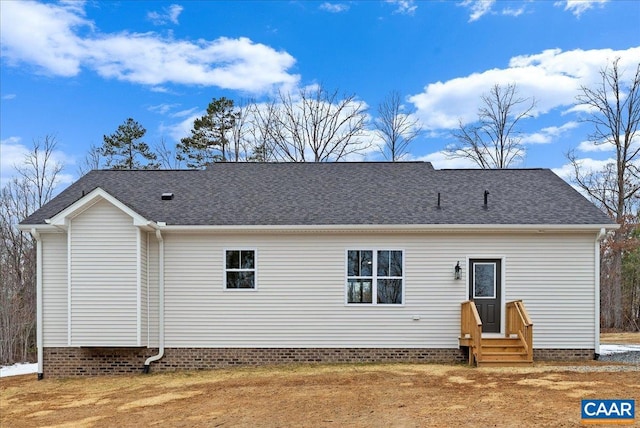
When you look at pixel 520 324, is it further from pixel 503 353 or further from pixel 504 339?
pixel 503 353

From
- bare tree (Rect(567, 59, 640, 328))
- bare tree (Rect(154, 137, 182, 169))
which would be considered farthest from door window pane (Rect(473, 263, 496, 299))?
bare tree (Rect(154, 137, 182, 169))

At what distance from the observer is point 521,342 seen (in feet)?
34.2

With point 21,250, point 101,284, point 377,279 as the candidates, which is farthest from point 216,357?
point 21,250

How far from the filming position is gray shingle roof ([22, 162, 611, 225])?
36.8 feet

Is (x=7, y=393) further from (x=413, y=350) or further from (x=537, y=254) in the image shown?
(x=537, y=254)

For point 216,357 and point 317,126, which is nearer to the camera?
point 216,357

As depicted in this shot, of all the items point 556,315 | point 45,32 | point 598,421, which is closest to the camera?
point 598,421

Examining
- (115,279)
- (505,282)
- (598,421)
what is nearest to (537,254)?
(505,282)

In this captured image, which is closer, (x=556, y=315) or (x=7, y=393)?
(x=7, y=393)

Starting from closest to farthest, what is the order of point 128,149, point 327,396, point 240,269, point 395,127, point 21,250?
1. point 327,396
2. point 240,269
3. point 21,250
4. point 128,149
5. point 395,127

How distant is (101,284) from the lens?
1045cm

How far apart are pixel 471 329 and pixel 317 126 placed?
1727cm

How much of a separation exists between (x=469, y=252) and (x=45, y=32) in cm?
1681

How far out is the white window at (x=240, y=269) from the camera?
1117cm
